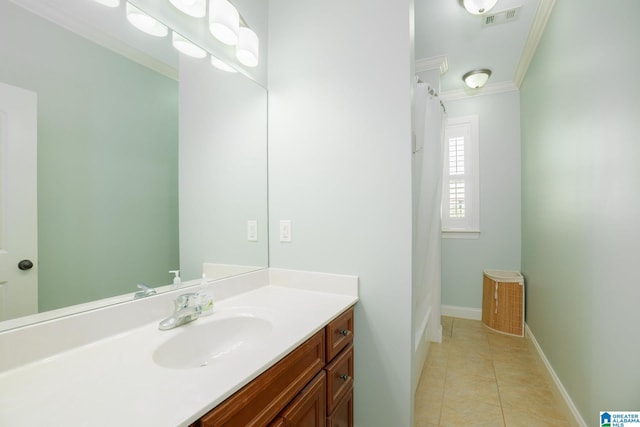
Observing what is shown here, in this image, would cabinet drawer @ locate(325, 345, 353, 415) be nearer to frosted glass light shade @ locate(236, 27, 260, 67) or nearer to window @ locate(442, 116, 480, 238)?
frosted glass light shade @ locate(236, 27, 260, 67)

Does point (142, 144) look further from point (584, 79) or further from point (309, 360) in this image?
point (584, 79)

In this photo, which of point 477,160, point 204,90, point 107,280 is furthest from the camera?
point 477,160

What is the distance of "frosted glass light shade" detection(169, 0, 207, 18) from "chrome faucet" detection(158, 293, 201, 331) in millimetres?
1202

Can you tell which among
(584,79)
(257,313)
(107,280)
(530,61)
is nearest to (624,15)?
(584,79)

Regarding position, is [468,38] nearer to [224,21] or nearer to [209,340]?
[224,21]

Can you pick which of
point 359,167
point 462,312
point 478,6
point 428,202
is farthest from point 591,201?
point 462,312

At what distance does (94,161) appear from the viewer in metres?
0.94

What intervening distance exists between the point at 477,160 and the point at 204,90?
121 inches

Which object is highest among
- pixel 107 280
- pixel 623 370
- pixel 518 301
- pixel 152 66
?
pixel 152 66

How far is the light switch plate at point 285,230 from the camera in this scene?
1.61m

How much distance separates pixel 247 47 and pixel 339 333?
4.85 feet

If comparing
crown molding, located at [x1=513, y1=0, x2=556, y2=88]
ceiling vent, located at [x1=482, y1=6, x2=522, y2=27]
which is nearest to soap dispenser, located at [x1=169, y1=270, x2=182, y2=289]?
ceiling vent, located at [x1=482, y1=6, x2=522, y2=27]

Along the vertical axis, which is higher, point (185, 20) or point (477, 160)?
point (185, 20)

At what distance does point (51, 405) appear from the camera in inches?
23.4
